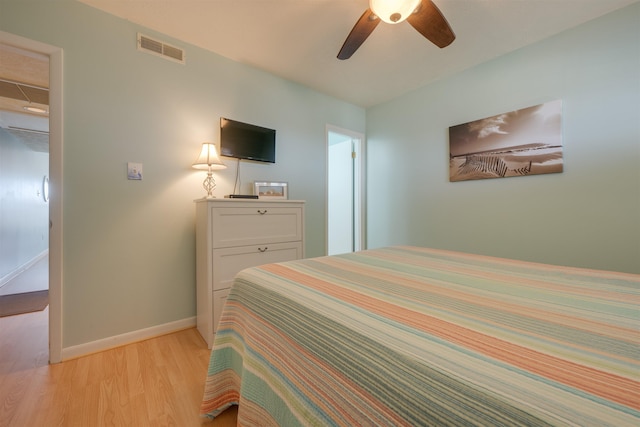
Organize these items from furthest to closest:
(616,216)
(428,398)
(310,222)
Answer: (310,222), (616,216), (428,398)

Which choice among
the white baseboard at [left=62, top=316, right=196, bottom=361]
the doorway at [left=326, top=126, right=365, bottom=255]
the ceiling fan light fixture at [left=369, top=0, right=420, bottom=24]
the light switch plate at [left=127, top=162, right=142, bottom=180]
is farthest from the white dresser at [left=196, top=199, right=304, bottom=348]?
the ceiling fan light fixture at [left=369, top=0, right=420, bottom=24]

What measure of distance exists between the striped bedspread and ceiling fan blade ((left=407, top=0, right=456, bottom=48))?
1407mm

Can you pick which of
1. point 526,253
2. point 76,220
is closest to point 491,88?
point 526,253

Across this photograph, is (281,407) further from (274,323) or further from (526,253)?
(526,253)

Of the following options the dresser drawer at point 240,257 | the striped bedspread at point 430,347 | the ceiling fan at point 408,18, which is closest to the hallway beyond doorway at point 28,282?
the dresser drawer at point 240,257

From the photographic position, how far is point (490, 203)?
7.83 feet

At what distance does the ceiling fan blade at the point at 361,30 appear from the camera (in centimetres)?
144

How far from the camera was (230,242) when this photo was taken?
1877 millimetres

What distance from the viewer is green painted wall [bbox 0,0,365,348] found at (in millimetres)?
1638

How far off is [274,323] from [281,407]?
8.9 inches

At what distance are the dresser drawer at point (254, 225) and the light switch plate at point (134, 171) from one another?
26.4 inches

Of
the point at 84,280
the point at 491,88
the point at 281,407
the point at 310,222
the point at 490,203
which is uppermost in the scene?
the point at 491,88

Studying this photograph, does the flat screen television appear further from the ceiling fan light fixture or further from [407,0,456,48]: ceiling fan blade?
[407,0,456,48]: ceiling fan blade

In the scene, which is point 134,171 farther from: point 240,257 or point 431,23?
point 431,23
